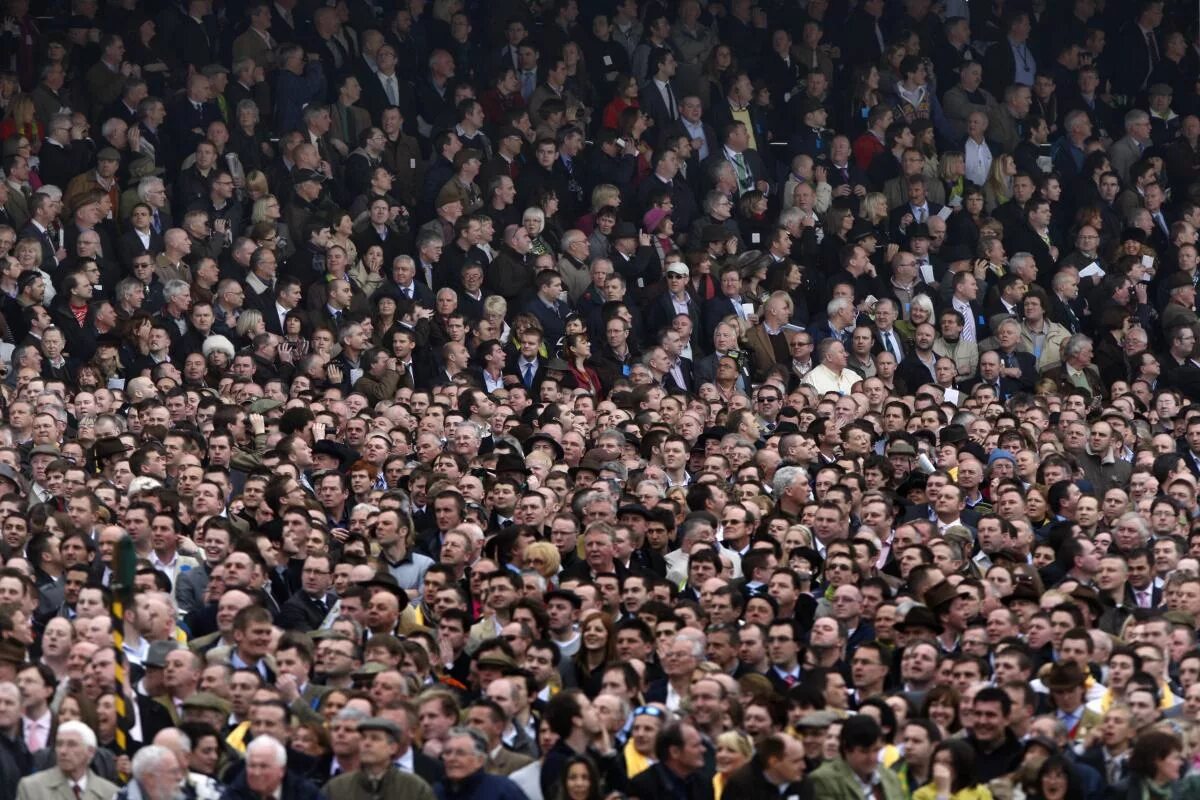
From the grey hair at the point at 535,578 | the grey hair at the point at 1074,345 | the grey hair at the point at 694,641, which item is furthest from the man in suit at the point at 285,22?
the grey hair at the point at 694,641

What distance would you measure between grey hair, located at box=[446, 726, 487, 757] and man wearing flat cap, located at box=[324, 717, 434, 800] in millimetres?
275

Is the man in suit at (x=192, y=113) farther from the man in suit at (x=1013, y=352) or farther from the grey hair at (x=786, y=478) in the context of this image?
the grey hair at (x=786, y=478)

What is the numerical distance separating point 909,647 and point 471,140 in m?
11.4

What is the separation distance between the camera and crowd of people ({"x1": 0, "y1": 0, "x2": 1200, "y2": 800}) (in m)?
14.6

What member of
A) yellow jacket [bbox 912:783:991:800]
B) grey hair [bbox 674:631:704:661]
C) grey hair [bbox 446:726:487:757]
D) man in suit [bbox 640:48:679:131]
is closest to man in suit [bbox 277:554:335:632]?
grey hair [bbox 674:631:704:661]

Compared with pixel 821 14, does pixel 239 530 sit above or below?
below

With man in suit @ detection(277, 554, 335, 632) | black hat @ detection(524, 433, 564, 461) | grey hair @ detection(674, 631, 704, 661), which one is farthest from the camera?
black hat @ detection(524, 433, 564, 461)

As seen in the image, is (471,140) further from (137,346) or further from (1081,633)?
(1081,633)

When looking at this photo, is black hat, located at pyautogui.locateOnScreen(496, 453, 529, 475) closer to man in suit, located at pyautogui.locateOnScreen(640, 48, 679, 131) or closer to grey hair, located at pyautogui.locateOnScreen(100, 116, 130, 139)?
grey hair, located at pyautogui.locateOnScreen(100, 116, 130, 139)

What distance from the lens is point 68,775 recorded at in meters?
13.7

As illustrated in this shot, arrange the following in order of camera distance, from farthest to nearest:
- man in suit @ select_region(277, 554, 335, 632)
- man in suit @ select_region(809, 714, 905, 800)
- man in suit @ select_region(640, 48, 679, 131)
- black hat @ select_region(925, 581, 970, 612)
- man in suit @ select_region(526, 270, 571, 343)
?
1. man in suit @ select_region(640, 48, 679, 131)
2. man in suit @ select_region(526, 270, 571, 343)
3. man in suit @ select_region(277, 554, 335, 632)
4. black hat @ select_region(925, 581, 970, 612)
5. man in suit @ select_region(809, 714, 905, 800)

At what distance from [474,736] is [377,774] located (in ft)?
1.59

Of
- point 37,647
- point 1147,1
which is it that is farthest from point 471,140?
point 37,647

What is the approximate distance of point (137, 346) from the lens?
879 inches
